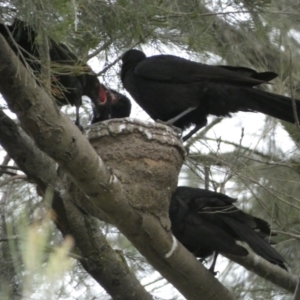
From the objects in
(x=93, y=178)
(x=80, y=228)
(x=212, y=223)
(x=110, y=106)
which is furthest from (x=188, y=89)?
(x=93, y=178)

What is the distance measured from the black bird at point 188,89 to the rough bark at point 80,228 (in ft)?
3.43

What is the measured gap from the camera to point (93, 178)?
3432 millimetres

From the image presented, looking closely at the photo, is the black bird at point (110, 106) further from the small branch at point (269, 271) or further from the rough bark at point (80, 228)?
the small branch at point (269, 271)

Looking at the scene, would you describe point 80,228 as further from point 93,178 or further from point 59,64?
point 59,64

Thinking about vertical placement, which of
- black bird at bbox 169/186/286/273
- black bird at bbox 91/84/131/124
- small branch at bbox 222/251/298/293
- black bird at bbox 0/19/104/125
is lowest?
small branch at bbox 222/251/298/293

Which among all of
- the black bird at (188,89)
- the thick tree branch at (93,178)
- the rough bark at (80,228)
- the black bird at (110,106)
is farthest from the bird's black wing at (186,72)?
the thick tree branch at (93,178)

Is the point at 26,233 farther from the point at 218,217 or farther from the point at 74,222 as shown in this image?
the point at 218,217

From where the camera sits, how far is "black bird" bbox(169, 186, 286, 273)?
4.40 metres

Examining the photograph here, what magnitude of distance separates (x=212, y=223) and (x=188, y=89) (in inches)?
38.9

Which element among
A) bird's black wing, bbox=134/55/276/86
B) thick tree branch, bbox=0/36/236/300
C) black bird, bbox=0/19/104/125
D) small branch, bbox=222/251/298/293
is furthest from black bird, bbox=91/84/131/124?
small branch, bbox=222/251/298/293

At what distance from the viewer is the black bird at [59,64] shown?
315cm

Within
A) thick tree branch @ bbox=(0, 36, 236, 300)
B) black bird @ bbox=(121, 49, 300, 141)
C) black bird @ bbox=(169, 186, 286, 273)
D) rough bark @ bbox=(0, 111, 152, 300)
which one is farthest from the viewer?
black bird @ bbox=(121, 49, 300, 141)

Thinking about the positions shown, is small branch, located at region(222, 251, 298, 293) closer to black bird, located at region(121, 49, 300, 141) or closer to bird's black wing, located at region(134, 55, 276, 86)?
black bird, located at region(121, 49, 300, 141)

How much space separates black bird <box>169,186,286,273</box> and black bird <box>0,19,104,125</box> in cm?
96
